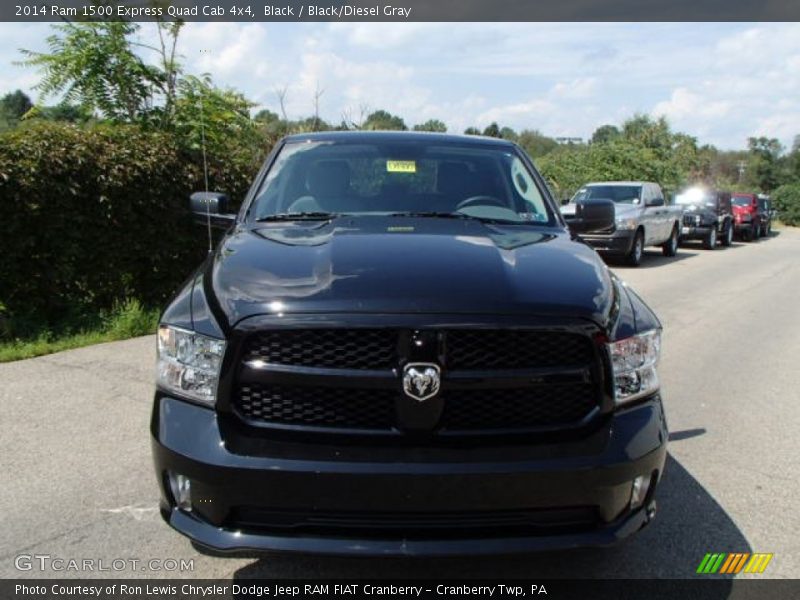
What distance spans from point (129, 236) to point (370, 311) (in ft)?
19.8

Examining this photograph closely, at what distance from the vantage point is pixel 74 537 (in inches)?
132

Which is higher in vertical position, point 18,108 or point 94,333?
point 18,108

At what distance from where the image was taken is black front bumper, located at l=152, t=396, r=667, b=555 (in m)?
2.41

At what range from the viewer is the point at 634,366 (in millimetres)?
2742

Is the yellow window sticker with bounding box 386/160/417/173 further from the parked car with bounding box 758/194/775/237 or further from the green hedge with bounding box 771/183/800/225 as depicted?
the green hedge with bounding box 771/183/800/225

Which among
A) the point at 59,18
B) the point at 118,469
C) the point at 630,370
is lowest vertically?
the point at 118,469

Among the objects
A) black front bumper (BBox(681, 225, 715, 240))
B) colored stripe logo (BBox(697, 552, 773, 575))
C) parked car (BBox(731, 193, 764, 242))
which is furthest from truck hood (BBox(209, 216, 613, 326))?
parked car (BBox(731, 193, 764, 242))

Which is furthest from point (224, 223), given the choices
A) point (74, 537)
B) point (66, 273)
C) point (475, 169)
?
point (66, 273)

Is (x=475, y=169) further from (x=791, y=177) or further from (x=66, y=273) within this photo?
(x=791, y=177)

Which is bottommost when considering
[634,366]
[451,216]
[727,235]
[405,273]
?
[727,235]

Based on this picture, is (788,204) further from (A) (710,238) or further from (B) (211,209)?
(B) (211,209)

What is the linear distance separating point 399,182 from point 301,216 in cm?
63

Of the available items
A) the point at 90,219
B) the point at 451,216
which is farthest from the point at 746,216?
the point at 451,216

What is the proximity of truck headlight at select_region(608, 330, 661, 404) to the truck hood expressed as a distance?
136mm
